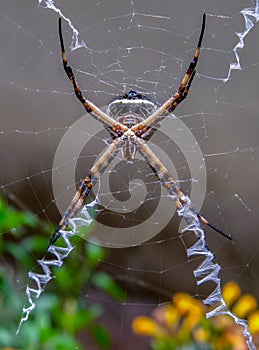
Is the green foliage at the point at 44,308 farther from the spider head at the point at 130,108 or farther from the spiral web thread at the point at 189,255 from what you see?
the spider head at the point at 130,108

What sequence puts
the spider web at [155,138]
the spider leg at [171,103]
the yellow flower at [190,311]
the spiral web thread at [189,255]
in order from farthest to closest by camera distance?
the spider web at [155,138] < the spiral web thread at [189,255] < the yellow flower at [190,311] < the spider leg at [171,103]

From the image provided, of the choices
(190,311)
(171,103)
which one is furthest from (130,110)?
(190,311)

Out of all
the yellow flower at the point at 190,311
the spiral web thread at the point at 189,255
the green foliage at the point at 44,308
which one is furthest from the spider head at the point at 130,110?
the yellow flower at the point at 190,311

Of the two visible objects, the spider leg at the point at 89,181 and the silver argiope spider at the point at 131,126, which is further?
the spider leg at the point at 89,181

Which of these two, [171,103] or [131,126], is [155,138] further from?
[171,103]

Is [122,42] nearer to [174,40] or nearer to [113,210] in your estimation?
[174,40]

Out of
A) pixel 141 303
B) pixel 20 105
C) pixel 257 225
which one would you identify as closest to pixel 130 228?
pixel 141 303
